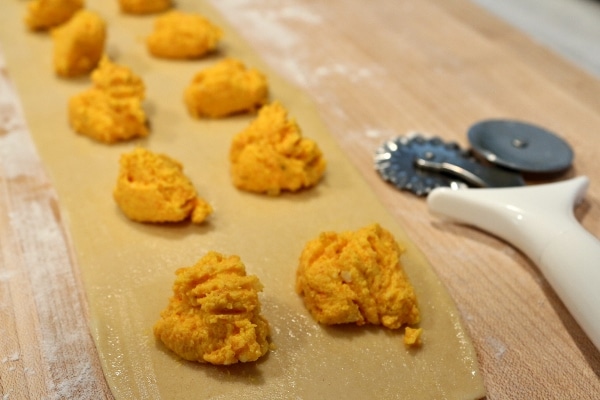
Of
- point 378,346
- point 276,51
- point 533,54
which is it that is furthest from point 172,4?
point 378,346

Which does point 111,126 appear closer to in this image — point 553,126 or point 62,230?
point 62,230

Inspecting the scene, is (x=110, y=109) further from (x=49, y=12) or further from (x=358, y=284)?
(x=358, y=284)

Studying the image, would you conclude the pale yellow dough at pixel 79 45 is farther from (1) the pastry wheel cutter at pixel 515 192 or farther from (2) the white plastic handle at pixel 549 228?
(2) the white plastic handle at pixel 549 228

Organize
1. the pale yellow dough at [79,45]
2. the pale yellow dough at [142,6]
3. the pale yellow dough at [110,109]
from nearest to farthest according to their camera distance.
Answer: the pale yellow dough at [110,109], the pale yellow dough at [79,45], the pale yellow dough at [142,6]

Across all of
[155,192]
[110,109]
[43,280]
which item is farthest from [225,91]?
[43,280]

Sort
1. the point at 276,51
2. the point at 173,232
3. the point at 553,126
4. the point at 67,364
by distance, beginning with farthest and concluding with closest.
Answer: the point at 276,51 → the point at 553,126 → the point at 173,232 → the point at 67,364

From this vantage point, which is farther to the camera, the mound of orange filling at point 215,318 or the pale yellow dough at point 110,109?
the pale yellow dough at point 110,109

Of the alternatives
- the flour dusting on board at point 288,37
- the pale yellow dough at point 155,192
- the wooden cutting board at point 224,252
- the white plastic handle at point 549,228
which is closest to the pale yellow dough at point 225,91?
the wooden cutting board at point 224,252

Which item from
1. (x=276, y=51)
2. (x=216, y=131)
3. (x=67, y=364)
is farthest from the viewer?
(x=276, y=51)
